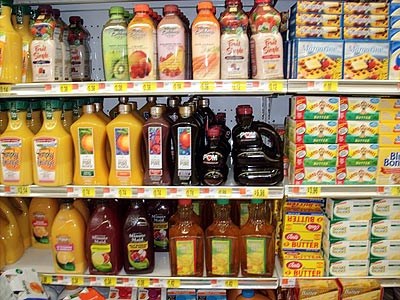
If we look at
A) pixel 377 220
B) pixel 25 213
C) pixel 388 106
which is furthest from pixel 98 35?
pixel 377 220

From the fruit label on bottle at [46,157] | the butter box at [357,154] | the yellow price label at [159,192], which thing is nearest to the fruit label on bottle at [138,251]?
the yellow price label at [159,192]

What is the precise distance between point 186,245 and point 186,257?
0.19ft

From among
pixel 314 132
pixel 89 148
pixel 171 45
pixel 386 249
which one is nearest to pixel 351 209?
pixel 386 249

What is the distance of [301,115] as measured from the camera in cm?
183

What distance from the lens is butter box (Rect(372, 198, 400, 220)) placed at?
1927 millimetres

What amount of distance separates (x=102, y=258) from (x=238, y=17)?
4.15 feet

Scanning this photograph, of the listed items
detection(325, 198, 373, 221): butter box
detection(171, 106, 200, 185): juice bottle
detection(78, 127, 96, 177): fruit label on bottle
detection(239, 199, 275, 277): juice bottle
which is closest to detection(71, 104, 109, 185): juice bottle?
detection(78, 127, 96, 177): fruit label on bottle

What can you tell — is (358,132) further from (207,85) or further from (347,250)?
(207,85)

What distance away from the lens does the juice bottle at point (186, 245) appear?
6.40ft

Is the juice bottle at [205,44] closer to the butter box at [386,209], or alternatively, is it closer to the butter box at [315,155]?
the butter box at [315,155]

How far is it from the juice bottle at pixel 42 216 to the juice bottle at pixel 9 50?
700 millimetres

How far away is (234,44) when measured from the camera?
1776mm

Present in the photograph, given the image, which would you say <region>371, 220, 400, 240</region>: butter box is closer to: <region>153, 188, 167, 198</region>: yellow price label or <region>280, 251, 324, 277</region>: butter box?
<region>280, 251, 324, 277</region>: butter box

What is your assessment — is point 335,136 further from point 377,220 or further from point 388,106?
point 377,220
